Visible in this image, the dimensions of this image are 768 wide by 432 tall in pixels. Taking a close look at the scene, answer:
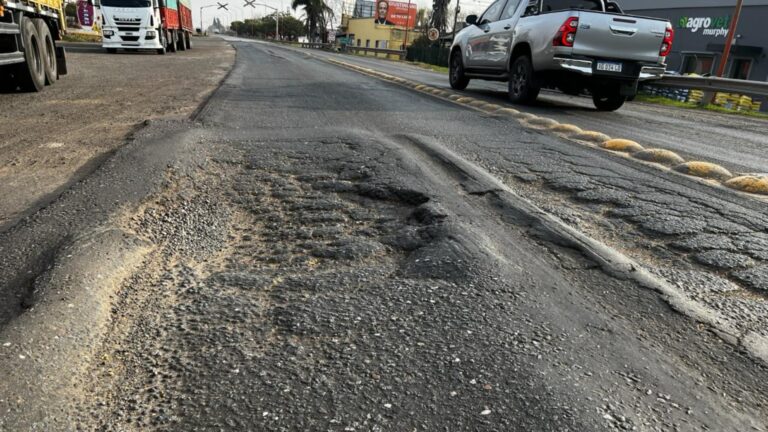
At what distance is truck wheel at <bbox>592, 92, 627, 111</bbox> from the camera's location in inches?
391

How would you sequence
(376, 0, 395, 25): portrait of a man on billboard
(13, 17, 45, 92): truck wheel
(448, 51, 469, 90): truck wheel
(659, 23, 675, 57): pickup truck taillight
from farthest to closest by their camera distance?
1. (376, 0, 395, 25): portrait of a man on billboard
2. (448, 51, 469, 90): truck wheel
3. (659, 23, 675, 57): pickup truck taillight
4. (13, 17, 45, 92): truck wheel

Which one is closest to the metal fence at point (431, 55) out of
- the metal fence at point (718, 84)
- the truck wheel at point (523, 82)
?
the metal fence at point (718, 84)

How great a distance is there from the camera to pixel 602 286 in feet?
8.24

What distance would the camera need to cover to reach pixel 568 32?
848 cm

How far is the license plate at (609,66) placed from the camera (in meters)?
8.64

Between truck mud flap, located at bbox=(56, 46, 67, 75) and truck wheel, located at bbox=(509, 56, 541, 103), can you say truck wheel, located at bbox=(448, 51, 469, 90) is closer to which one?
truck wheel, located at bbox=(509, 56, 541, 103)

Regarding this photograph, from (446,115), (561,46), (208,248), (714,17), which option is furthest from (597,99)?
(714,17)

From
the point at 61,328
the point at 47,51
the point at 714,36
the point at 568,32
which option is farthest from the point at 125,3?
the point at 714,36

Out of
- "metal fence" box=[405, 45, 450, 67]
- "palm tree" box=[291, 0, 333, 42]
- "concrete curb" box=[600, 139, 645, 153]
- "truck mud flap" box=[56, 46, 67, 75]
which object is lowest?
"metal fence" box=[405, 45, 450, 67]

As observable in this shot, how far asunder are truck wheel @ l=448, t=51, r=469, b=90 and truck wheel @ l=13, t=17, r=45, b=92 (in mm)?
8306

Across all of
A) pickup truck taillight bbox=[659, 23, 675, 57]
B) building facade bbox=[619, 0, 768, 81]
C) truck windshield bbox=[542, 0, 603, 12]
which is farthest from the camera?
building facade bbox=[619, 0, 768, 81]

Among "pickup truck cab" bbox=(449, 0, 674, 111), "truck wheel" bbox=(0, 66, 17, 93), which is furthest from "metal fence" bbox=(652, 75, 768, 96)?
"truck wheel" bbox=(0, 66, 17, 93)

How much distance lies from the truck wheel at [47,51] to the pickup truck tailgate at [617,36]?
30.3 ft

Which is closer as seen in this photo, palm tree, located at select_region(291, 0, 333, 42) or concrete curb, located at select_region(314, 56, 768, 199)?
concrete curb, located at select_region(314, 56, 768, 199)
